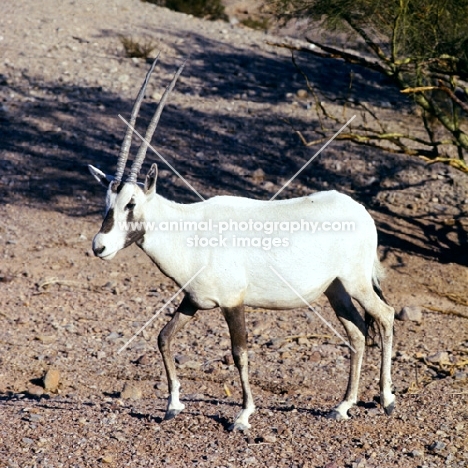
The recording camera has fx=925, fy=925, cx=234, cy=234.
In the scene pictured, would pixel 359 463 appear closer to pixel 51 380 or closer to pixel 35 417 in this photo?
pixel 35 417

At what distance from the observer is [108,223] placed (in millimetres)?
5738

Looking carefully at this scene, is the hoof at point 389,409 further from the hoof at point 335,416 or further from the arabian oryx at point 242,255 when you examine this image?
the hoof at point 335,416

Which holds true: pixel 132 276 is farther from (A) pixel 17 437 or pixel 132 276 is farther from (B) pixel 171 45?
(B) pixel 171 45

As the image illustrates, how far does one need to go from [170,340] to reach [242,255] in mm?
760

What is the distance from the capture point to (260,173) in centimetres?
1318

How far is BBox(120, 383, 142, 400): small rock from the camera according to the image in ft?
24.2

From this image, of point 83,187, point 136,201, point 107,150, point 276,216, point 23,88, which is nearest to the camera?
point 136,201

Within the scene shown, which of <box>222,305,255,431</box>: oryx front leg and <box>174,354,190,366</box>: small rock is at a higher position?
<box>222,305,255,431</box>: oryx front leg

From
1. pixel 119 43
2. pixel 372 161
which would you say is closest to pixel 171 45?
pixel 119 43

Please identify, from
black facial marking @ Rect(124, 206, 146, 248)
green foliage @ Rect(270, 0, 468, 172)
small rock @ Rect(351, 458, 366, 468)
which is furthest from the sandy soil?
green foliage @ Rect(270, 0, 468, 172)

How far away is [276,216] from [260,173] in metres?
6.95

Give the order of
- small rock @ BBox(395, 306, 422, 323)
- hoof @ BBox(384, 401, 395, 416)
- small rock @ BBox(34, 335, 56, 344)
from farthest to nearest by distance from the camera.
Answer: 1. small rock @ BBox(395, 306, 422, 323)
2. small rock @ BBox(34, 335, 56, 344)
3. hoof @ BBox(384, 401, 395, 416)

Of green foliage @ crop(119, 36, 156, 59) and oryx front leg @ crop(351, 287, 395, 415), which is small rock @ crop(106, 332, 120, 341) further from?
green foliage @ crop(119, 36, 156, 59)

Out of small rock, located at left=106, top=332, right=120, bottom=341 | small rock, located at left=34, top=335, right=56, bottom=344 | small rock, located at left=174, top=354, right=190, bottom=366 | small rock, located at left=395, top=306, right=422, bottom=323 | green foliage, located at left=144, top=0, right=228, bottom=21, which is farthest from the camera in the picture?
green foliage, located at left=144, top=0, right=228, bottom=21
